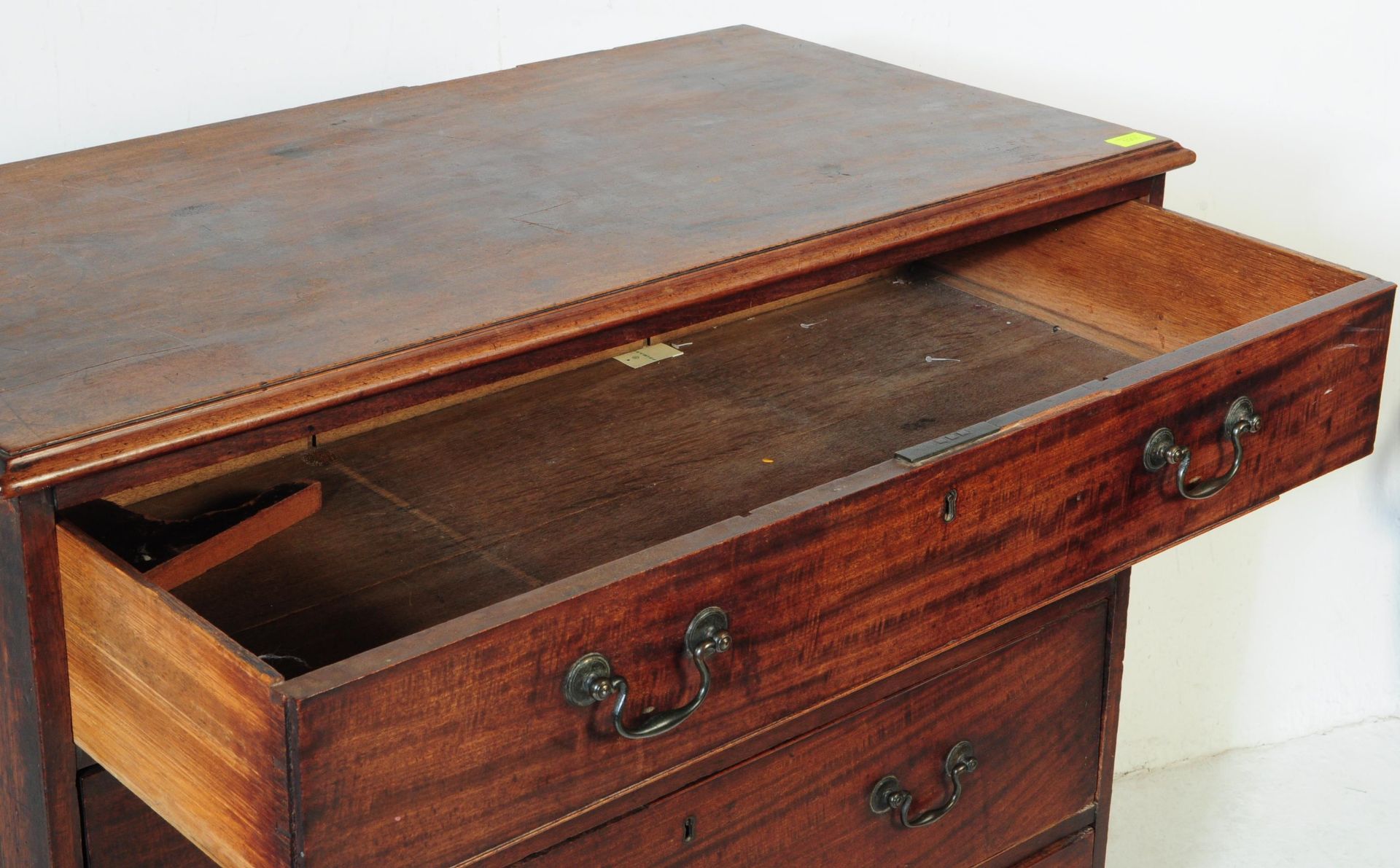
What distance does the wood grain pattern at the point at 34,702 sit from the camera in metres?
0.96

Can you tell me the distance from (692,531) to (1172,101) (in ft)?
4.39

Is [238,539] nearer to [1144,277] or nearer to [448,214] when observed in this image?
[448,214]

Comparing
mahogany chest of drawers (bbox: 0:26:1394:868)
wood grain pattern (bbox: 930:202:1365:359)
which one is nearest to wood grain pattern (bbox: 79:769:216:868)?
mahogany chest of drawers (bbox: 0:26:1394:868)

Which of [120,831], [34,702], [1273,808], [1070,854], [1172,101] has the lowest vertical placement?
[1273,808]

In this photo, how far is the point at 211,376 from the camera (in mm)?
1011

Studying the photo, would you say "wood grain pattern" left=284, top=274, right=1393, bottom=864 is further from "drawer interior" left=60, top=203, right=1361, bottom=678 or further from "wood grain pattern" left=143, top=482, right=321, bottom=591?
"wood grain pattern" left=143, top=482, right=321, bottom=591

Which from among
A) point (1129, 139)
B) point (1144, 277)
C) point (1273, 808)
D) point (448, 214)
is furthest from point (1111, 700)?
point (1273, 808)

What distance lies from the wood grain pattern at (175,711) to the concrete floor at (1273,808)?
1.60 meters

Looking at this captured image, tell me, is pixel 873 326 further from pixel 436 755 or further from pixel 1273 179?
pixel 1273 179

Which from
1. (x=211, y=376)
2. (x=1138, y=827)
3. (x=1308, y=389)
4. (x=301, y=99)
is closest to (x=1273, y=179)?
(x=1138, y=827)

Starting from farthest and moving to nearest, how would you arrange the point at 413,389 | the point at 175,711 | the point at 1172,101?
1. the point at 1172,101
2. the point at 413,389
3. the point at 175,711

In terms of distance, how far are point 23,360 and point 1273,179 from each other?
1770mm

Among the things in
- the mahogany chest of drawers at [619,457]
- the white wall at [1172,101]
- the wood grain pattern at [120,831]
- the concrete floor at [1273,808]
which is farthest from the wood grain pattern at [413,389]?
the concrete floor at [1273,808]

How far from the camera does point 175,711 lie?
940 millimetres
